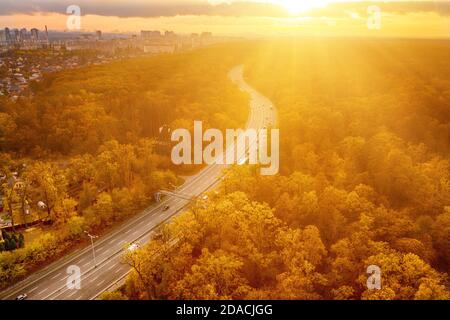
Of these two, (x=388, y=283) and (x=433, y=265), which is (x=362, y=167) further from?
(x=388, y=283)

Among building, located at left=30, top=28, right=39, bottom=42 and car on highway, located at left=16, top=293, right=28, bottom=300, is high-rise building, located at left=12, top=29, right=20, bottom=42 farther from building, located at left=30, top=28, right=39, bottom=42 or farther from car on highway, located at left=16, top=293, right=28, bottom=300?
car on highway, located at left=16, top=293, right=28, bottom=300

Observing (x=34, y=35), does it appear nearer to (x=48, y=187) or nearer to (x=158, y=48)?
(x=158, y=48)

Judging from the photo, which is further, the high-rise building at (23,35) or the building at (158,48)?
the building at (158,48)

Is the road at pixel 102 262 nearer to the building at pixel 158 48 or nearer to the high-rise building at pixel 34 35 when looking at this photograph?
the building at pixel 158 48

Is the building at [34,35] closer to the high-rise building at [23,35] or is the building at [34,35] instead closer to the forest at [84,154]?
the high-rise building at [23,35]

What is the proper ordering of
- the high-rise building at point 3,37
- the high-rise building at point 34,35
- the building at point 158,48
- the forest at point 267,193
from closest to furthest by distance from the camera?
1. the forest at point 267,193
2. the high-rise building at point 3,37
3. the high-rise building at point 34,35
4. the building at point 158,48

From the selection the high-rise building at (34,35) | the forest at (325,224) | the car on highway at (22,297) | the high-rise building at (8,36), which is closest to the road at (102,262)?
the car on highway at (22,297)

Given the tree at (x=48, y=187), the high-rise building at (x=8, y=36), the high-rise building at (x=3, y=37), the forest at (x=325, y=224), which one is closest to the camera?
the forest at (x=325, y=224)

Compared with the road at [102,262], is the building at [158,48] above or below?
above

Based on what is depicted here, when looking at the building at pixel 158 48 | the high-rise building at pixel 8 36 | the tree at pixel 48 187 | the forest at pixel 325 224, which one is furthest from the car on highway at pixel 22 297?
the high-rise building at pixel 8 36

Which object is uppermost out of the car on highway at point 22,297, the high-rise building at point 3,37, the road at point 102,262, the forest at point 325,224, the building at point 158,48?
the high-rise building at point 3,37
